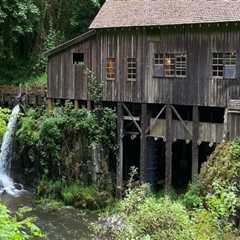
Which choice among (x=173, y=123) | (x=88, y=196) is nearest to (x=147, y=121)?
(x=173, y=123)

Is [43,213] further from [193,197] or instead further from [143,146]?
[193,197]

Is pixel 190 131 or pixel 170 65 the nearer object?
pixel 190 131

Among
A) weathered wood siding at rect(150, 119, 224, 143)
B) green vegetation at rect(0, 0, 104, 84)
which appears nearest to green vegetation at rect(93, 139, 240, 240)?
weathered wood siding at rect(150, 119, 224, 143)

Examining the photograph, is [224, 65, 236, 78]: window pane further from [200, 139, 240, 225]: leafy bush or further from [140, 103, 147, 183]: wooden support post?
[140, 103, 147, 183]: wooden support post

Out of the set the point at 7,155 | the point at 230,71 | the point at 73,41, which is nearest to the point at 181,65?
the point at 230,71

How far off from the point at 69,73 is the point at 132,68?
3.88 m

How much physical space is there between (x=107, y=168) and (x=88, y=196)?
193 cm

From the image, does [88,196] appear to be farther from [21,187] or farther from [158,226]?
[158,226]

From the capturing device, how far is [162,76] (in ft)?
90.6

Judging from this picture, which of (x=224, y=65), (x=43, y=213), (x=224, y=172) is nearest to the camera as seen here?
(x=224, y=172)

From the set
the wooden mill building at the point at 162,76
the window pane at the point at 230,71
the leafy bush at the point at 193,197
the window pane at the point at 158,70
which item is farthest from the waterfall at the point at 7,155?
the leafy bush at the point at 193,197

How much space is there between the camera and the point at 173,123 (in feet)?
90.3

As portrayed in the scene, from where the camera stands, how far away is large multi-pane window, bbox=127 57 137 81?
94.4ft

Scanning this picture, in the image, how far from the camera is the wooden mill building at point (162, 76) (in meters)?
25.7
